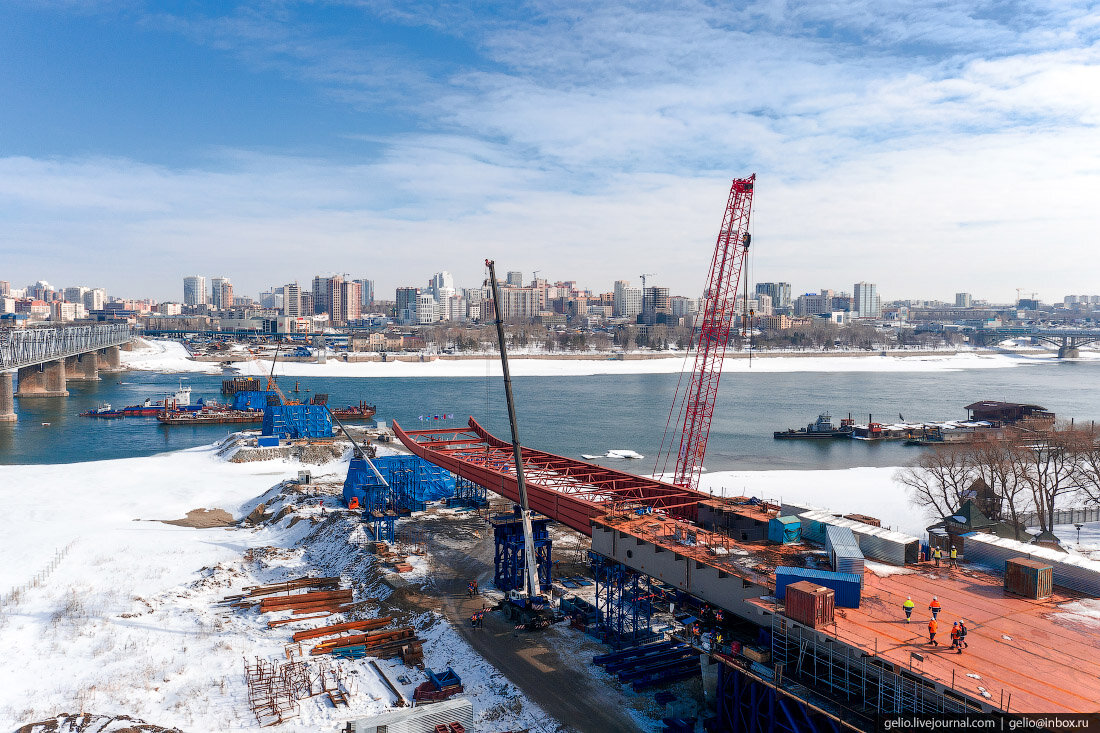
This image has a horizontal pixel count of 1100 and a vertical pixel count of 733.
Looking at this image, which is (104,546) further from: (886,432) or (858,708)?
(886,432)

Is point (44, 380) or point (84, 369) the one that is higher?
point (84, 369)

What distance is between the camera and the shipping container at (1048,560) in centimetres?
1302

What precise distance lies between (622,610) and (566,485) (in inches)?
172

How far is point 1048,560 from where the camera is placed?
13.5 m

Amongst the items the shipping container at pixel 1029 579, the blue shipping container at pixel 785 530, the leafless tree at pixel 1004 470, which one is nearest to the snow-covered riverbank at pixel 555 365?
the leafless tree at pixel 1004 470

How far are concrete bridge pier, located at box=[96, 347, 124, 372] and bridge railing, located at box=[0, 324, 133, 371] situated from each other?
1667 mm

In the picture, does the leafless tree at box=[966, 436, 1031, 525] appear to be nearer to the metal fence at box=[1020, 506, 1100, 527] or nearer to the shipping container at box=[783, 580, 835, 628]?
the metal fence at box=[1020, 506, 1100, 527]

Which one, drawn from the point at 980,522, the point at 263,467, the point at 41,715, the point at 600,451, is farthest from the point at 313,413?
the point at 980,522

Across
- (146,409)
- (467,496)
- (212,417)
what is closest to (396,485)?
(467,496)

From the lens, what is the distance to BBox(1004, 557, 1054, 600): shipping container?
41.2 feet

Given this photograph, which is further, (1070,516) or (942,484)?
(942,484)

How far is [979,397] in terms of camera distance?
247ft

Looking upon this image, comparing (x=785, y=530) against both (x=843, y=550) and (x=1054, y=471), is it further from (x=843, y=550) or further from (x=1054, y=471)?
(x=1054, y=471)

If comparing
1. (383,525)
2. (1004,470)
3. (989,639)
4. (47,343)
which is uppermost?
(47,343)
